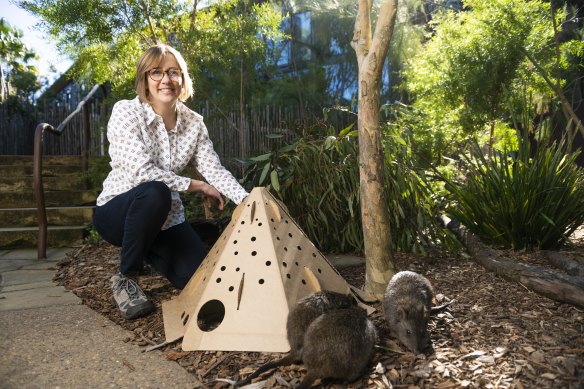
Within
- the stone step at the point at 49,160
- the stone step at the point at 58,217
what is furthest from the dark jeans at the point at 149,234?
the stone step at the point at 49,160

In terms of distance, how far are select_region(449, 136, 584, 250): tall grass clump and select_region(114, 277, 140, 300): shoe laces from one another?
256 centimetres

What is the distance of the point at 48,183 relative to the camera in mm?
6348

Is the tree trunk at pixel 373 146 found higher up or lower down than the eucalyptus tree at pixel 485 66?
lower down

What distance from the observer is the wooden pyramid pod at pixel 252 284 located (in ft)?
6.92

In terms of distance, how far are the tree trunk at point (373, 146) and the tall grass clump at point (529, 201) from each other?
136cm

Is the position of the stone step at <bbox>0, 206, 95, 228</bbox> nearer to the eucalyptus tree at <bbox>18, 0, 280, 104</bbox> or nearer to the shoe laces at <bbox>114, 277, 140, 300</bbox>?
the eucalyptus tree at <bbox>18, 0, 280, 104</bbox>

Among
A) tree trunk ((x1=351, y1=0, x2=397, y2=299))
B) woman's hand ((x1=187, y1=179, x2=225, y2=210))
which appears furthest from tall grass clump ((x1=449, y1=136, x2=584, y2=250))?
woman's hand ((x1=187, y1=179, x2=225, y2=210))

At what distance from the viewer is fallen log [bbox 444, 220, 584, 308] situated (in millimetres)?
2445

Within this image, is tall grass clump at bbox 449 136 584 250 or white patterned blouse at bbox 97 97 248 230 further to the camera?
tall grass clump at bbox 449 136 584 250

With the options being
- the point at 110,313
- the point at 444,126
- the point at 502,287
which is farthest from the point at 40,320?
the point at 444,126

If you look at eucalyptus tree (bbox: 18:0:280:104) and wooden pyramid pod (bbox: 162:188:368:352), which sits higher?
eucalyptus tree (bbox: 18:0:280:104)

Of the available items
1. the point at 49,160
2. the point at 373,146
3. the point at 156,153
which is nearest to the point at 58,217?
the point at 49,160

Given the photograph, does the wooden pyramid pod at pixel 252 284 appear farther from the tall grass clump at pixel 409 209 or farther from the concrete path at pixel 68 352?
the tall grass clump at pixel 409 209

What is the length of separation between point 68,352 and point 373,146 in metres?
1.81
